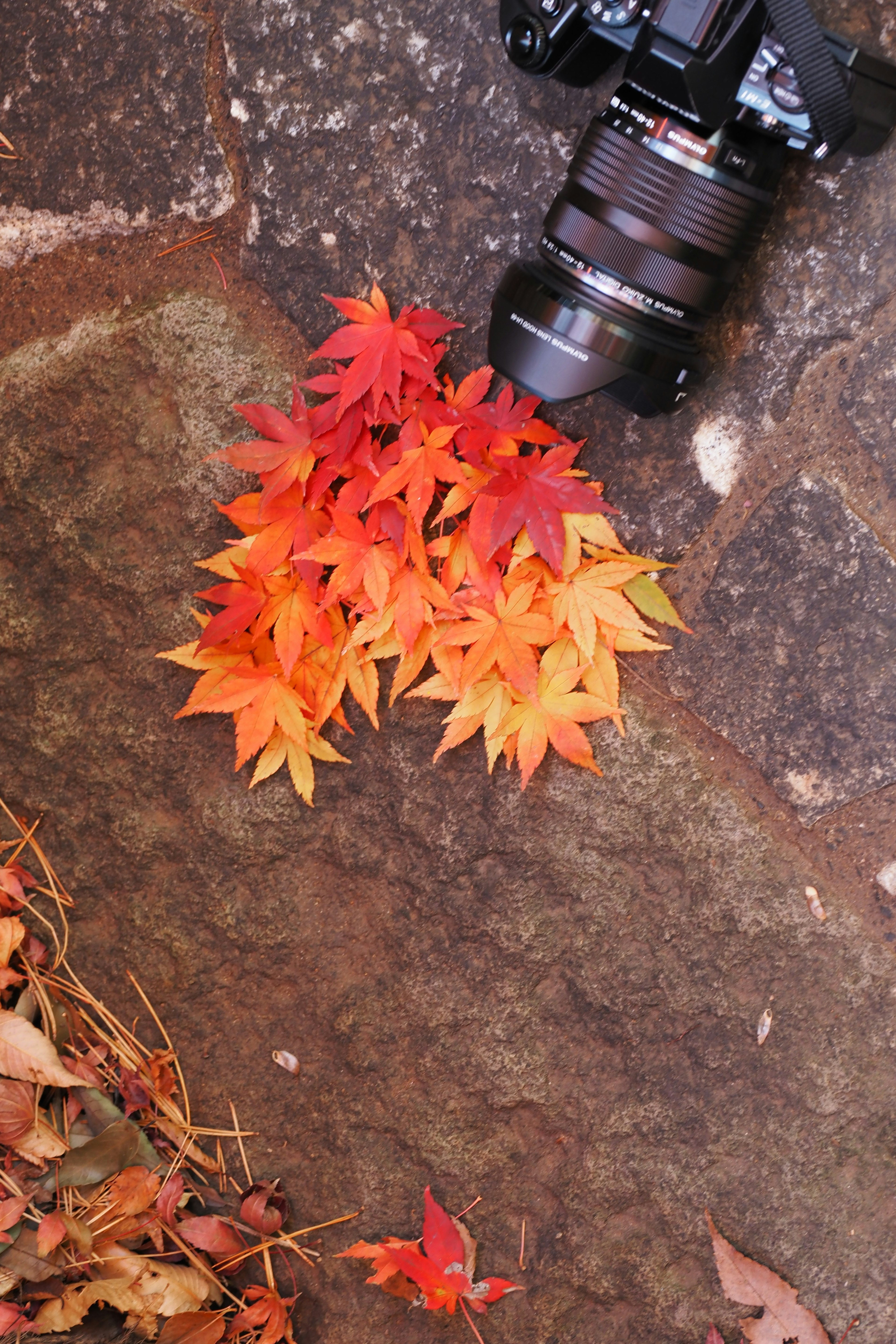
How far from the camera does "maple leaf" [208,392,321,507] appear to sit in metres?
1.26

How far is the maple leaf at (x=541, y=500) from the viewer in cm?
117

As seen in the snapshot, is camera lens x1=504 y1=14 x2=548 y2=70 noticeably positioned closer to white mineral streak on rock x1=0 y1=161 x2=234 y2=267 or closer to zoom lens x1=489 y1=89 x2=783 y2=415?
zoom lens x1=489 y1=89 x2=783 y2=415

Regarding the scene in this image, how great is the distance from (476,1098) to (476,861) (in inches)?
15.0

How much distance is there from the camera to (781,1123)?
1.31m

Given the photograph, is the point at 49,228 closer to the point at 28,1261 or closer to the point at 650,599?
the point at 650,599

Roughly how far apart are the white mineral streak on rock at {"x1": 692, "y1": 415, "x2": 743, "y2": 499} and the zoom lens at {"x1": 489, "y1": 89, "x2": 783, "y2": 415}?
14cm

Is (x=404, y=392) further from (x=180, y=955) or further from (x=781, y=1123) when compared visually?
(x=781, y=1123)

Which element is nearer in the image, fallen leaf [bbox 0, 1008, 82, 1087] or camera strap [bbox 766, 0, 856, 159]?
camera strap [bbox 766, 0, 856, 159]

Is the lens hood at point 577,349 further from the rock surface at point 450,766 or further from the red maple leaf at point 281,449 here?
the red maple leaf at point 281,449

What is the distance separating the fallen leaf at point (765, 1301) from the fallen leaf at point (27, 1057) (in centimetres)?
105

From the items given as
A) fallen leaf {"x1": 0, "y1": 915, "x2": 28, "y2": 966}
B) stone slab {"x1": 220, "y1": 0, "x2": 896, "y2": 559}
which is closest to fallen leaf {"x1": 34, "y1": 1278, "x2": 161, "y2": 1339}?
fallen leaf {"x1": 0, "y1": 915, "x2": 28, "y2": 966}

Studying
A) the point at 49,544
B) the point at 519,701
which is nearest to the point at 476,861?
the point at 519,701

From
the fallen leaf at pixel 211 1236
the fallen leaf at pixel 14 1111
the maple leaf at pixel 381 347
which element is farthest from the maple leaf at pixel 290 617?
the fallen leaf at pixel 211 1236

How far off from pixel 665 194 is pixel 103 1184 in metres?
1.65
